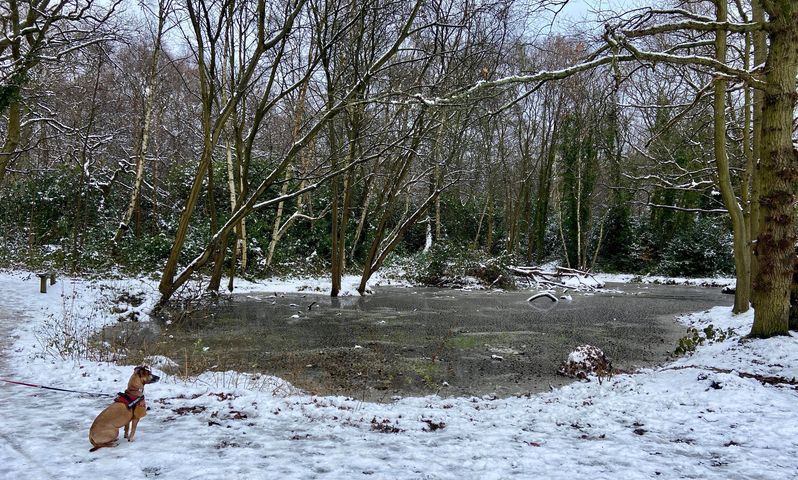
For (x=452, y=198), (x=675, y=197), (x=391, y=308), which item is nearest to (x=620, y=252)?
(x=675, y=197)

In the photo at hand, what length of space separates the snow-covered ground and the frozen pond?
0.92 meters

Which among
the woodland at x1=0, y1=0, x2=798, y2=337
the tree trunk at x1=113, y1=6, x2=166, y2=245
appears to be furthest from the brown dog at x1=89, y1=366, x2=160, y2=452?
the tree trunk at x1=113, y1=6, x2=166, y2=245

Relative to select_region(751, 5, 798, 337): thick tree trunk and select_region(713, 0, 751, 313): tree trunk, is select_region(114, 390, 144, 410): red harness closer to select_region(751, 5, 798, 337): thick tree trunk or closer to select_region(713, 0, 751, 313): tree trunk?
select_region(751, 5, 798, 337): thick tree trunk

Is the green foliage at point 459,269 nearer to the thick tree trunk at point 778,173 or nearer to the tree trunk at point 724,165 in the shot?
the tree trunk at point 724,165

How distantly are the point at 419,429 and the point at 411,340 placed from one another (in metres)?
5.06

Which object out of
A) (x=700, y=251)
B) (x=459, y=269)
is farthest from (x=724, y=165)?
(x=700, y=251)

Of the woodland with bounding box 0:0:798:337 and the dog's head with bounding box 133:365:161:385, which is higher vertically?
the woodland with bounding box 0:0:798:337

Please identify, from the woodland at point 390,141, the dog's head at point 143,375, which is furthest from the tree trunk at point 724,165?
the dog's head at point 143,375

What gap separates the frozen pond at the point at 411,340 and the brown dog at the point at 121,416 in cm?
226

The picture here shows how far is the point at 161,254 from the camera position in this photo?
18.2m

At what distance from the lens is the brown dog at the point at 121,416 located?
352 cm

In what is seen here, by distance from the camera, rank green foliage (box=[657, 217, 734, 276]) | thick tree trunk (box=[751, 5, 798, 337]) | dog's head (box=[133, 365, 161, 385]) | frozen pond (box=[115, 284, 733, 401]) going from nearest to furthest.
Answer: dog's head (box=[133, 365, 161, 385]), thick tree trunk (box=[751, 5, 798, 337]), frozen pond (box=[115, 284, 733, 401]), green foliage (box=[657, 217, 734, 276])

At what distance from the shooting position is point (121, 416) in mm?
3588

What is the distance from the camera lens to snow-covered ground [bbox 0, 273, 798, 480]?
11.0 ft
